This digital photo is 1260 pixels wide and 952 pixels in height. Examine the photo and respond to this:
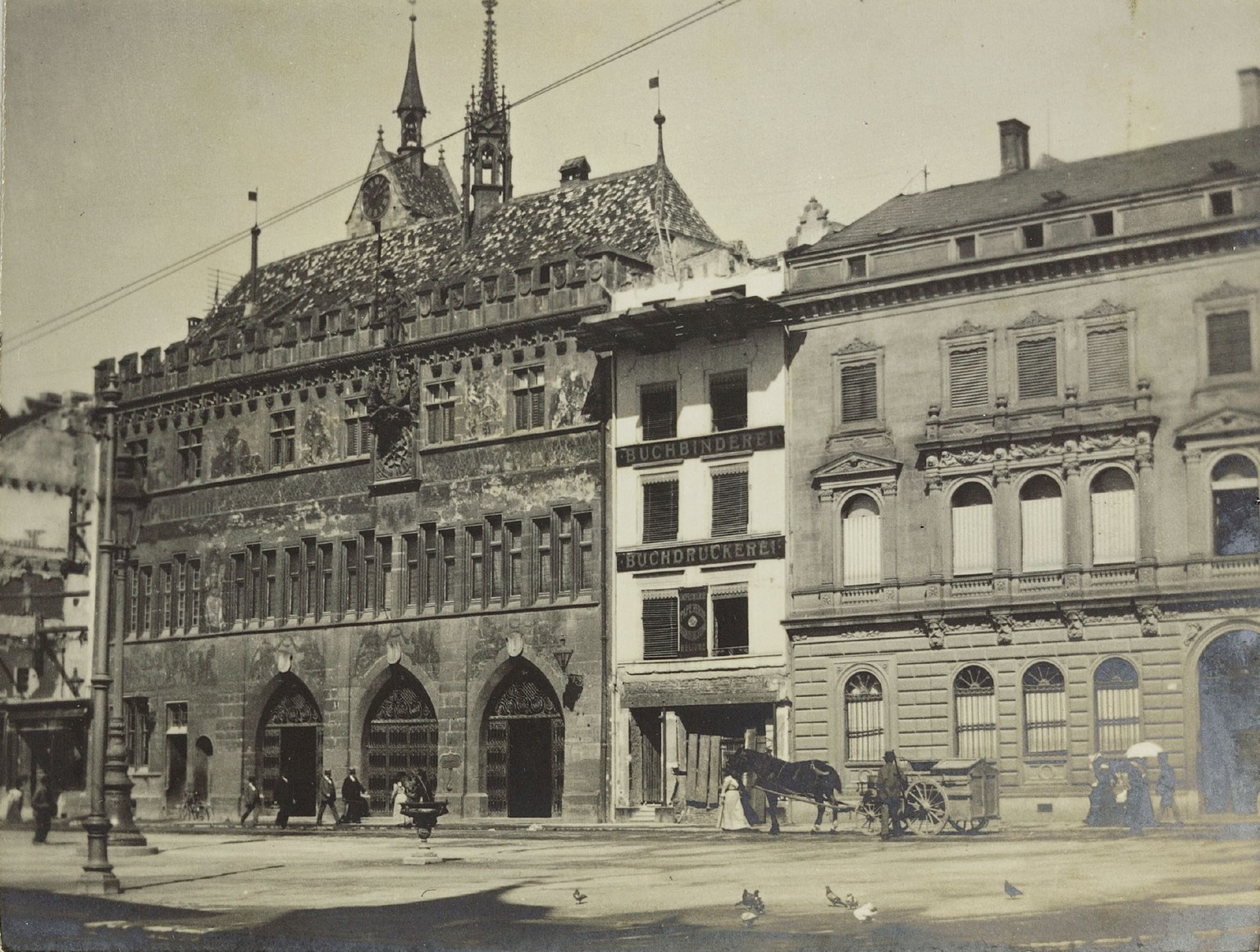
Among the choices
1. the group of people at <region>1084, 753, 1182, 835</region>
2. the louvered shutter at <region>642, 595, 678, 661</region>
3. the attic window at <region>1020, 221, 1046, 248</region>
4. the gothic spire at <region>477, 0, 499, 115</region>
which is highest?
the gothic spire at <region>477, 0, 499, 115</region>

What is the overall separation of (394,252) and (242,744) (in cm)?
1275

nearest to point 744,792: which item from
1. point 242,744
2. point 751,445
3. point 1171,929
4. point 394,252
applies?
point 751,445

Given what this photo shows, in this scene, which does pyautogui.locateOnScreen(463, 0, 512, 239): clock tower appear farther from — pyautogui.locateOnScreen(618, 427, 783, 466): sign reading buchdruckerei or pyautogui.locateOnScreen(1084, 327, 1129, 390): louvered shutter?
pyautogui.locateOnScreen(1084, 327, 1129, 390): louvered shutter

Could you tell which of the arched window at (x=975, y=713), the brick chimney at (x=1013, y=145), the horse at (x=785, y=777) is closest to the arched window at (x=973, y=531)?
the arched window at (x=975, y=713)

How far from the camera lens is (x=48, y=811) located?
103ft

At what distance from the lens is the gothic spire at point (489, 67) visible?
2614 centimetres

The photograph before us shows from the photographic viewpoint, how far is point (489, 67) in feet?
96.5

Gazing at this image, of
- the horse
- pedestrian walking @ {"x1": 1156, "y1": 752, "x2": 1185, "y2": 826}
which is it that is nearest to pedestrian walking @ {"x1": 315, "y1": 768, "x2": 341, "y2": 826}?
the horse

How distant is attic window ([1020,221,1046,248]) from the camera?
91.4 ft

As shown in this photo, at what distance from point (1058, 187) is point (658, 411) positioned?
37.2 ft

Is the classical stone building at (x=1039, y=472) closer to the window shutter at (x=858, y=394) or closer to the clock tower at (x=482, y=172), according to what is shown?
the window shutter at (x=858, y=394)

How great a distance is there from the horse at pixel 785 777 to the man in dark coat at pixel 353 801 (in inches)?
407

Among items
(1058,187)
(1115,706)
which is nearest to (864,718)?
(1115,706)

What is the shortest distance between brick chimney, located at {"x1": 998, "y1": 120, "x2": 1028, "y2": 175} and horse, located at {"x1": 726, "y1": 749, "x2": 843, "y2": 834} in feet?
33.7
